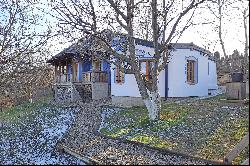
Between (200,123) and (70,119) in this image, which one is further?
(70,119)

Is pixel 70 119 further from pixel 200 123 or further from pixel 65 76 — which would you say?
pixel 65 76

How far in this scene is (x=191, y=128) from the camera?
11.6 meters

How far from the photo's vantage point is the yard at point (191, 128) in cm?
923

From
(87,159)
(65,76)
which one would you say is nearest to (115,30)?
(87,159)

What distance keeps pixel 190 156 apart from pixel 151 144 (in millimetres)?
2057

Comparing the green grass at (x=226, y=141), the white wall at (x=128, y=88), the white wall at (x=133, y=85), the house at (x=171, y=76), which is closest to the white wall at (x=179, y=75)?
the house at (x=171, y=76)

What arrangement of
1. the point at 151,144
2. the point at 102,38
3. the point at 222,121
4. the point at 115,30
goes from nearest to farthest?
the point at 151,144 → the point at 222,121 → the point at 102,38 → the point at 115,30

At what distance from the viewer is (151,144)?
34.0ft

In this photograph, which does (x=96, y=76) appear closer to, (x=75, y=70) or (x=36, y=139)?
(x=75, y=70)

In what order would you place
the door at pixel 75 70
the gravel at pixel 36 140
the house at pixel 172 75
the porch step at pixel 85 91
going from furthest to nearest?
the door at pixel 75 70 → the porch step at pixel 85 91 → the house at pixel 172 75 → the gravel at pixel 36 140

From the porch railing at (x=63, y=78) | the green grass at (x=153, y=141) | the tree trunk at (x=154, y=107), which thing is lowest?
the green grass at (x=153, y=141)

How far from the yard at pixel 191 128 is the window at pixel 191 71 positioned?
537 cm

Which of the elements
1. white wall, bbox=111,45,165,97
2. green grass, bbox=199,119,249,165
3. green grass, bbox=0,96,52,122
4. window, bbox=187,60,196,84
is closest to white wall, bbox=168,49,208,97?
window, bbox=187,60,196,84

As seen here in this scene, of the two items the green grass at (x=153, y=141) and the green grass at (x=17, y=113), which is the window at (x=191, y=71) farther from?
the green grass at (x=17, y=113)
